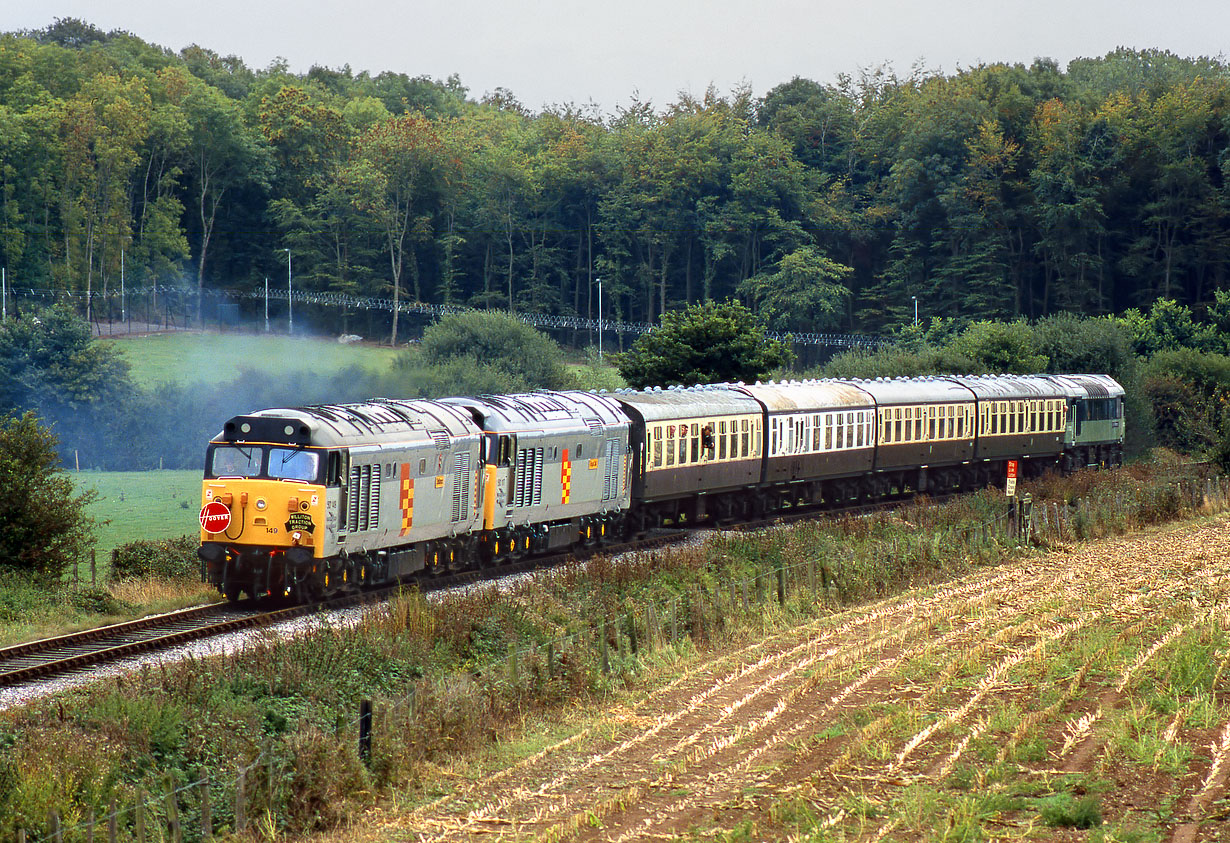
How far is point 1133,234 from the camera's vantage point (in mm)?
105812

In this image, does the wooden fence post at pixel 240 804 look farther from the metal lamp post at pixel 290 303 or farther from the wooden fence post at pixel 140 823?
the metal lamp post at pixel 290 303

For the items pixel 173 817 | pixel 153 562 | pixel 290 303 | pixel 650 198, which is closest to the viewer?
pixel 173 817

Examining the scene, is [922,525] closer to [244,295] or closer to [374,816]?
[374,816]

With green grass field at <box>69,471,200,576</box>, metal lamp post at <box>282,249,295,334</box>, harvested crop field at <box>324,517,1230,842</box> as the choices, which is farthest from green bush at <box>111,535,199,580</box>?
metal lamp post at <box>282,249,295,334</box>

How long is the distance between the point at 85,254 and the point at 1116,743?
96804 mm

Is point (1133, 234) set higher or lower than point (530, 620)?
higher

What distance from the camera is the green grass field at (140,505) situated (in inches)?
1694

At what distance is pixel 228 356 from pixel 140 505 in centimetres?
3299

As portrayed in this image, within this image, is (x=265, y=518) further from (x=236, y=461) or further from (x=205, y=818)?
(x=205, y=818)

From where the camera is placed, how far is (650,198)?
115 meters

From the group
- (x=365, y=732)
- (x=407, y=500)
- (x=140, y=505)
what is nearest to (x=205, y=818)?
(x=365, y=732)

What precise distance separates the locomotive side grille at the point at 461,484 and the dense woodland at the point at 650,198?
7761cm

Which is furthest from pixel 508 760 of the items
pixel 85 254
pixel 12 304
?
pixel 85 254

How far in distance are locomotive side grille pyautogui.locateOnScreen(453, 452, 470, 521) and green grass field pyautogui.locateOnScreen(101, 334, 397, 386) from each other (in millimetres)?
44844
